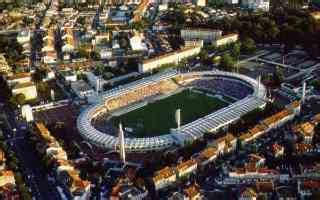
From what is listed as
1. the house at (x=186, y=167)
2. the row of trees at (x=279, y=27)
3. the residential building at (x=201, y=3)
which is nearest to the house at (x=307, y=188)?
the house at (x=186, y=167)

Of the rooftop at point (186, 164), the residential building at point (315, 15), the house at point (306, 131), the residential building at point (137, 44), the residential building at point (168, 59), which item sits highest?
the residential building at point (315, 15)

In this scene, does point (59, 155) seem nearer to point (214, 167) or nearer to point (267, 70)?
point (214, 167)

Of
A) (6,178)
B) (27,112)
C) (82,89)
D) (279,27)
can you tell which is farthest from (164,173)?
(279,27)

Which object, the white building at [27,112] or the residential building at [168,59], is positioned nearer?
the white building at [27,112]

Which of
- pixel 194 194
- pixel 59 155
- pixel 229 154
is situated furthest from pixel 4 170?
pixel 229 154

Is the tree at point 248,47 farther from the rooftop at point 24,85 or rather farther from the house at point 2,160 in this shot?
the house at point 2,160

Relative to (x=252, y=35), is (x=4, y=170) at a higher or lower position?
lower
